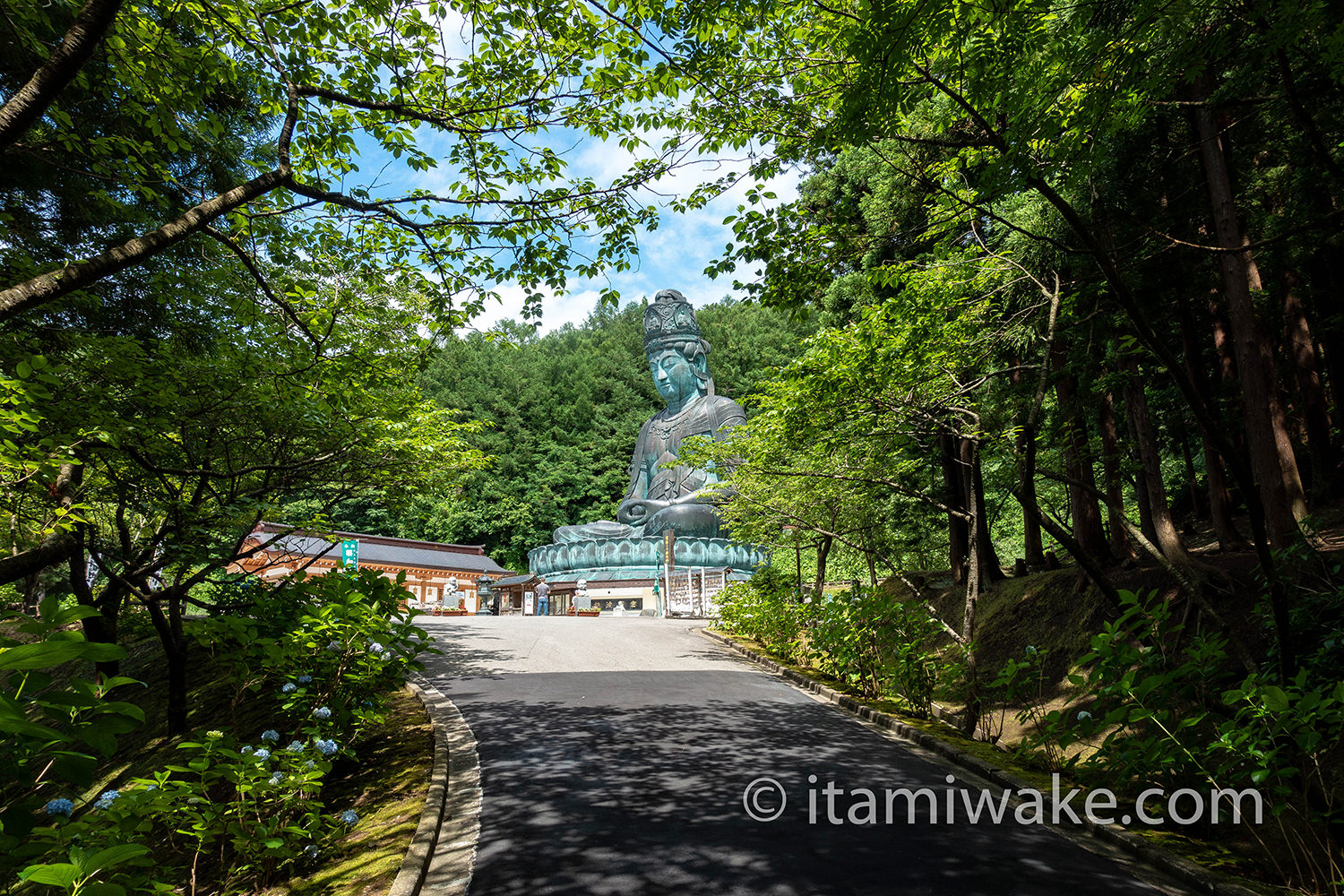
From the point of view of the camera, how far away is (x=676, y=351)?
1099 inches

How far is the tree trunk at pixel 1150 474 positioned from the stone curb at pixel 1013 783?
9.08 feet

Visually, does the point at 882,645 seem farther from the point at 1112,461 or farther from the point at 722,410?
the point at 722,410

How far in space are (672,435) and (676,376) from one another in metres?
2.44

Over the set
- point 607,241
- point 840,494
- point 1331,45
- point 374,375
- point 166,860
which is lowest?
point 166,860

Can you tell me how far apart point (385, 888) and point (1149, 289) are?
8.15 m

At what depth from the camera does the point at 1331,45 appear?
309 centimetres

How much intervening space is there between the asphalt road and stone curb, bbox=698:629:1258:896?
0.60 ft

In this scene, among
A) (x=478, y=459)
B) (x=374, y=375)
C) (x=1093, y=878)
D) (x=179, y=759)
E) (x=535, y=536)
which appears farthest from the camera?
(x=535, y=536)

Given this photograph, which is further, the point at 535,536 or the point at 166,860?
the point at 535,536

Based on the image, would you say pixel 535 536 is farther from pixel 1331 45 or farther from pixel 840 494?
pixel 1331 45

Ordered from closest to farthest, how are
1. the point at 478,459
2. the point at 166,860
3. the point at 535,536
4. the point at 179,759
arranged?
the point at 166,860, the point at 179,759, the point at 478,459, the point at 535,536

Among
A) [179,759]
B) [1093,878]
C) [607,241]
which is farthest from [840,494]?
[179,759]

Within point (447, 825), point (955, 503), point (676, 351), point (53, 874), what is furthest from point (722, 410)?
point (53, 874)

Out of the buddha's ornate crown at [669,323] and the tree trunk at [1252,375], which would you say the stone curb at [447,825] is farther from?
the buddha's ornate crown at [669,323]
